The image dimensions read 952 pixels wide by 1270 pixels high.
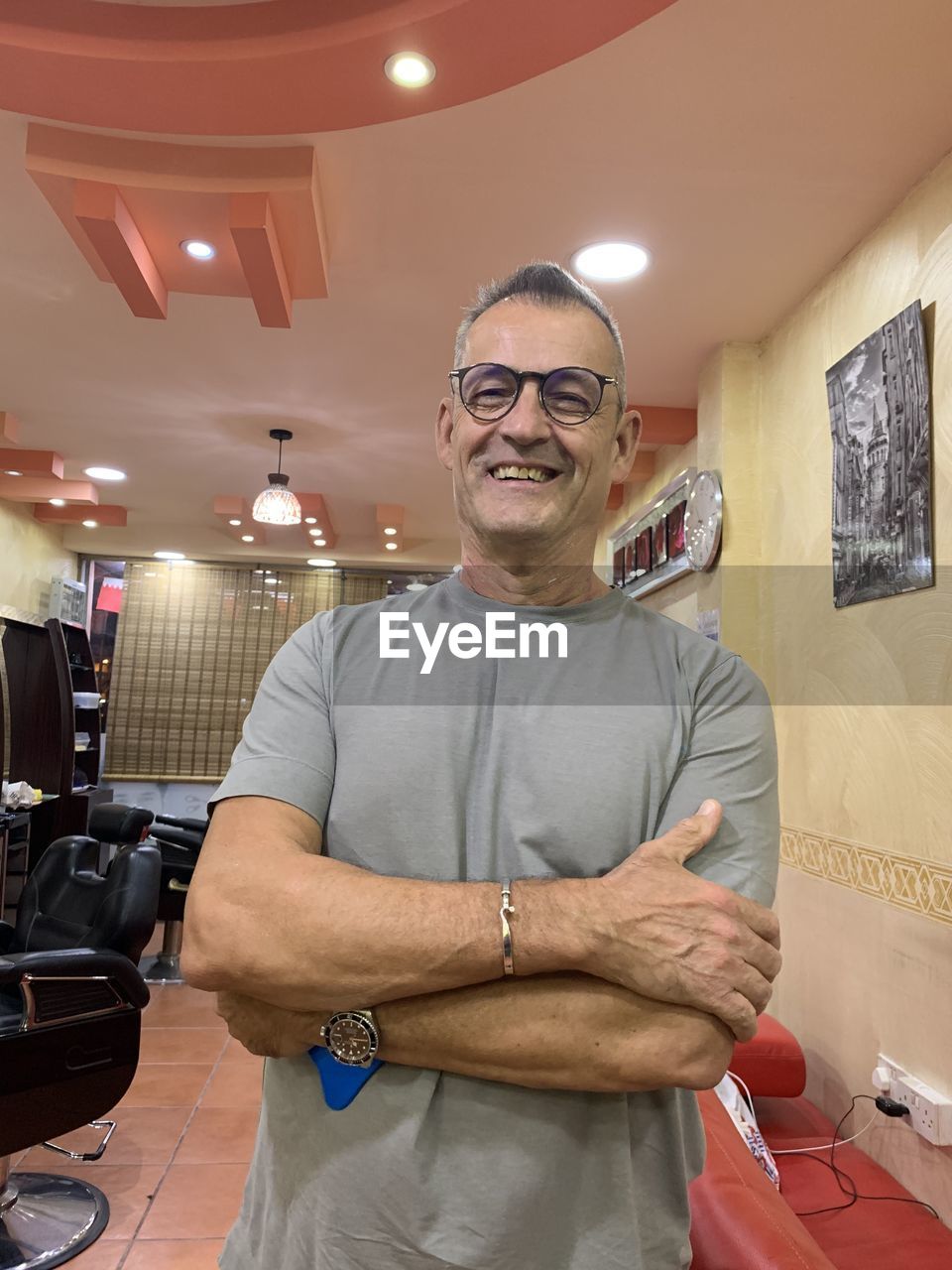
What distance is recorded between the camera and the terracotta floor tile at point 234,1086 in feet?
11.8

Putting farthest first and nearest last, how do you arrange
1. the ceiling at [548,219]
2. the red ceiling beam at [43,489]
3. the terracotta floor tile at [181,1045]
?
the red ceiling beam at [43,489] → the terracotta floor tile at [181,1045] → the ceiling at [548,219]

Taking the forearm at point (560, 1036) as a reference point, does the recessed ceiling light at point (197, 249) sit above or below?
above

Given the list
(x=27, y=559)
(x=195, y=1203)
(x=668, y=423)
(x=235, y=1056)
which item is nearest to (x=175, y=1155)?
(x=195, y=1203)

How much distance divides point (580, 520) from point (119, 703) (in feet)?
26.0

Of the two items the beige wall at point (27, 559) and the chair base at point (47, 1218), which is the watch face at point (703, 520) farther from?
the beige wall at point (27, 559)

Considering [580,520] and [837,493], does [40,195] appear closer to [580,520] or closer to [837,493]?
[580,520]

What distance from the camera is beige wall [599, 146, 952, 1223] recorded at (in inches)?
91.4

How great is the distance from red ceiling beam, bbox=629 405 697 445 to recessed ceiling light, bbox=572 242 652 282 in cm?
125

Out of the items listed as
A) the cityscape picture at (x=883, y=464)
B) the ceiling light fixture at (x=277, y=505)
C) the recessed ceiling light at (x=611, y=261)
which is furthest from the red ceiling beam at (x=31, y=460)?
the cityscape picture at (x=883, y=464)

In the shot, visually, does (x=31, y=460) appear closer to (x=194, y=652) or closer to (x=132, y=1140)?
(x=194, y=652)

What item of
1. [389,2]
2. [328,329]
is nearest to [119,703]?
[328,329]

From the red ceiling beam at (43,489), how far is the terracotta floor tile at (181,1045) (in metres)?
3.80

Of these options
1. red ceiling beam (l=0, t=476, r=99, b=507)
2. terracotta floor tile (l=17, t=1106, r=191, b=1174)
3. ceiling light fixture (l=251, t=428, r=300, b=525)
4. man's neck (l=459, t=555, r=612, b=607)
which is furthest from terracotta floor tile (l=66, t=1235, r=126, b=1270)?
red ceiling beam (l=0, t=476, r=99, b=507)

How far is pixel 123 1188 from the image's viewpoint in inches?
114
